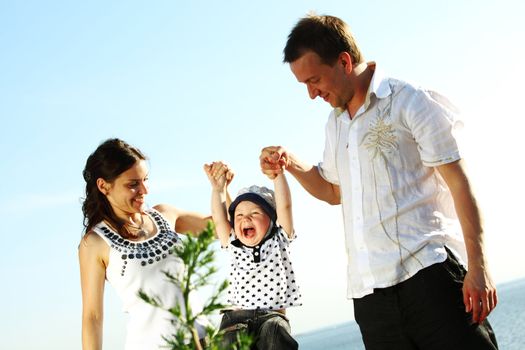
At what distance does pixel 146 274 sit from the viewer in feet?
11.6

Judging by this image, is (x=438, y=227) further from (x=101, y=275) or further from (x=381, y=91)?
(x=101, y=275)

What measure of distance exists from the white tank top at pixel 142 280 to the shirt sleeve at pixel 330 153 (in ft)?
2.83

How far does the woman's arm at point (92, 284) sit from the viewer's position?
3.51 metres

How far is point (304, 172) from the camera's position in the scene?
3.39 metres

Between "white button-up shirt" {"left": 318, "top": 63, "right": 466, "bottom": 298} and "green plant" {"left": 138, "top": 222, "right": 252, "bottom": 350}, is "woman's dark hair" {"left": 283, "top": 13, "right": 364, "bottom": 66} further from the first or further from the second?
"green plant" {"left": 138, "top": 222, "right": 252, "bottom": 350}

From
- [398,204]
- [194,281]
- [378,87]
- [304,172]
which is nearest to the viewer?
[194,281]

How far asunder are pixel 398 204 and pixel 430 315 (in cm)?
45

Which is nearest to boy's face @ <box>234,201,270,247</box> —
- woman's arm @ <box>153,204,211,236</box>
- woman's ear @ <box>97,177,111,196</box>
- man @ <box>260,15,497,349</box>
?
woman's arm @ <box>153,204,211,236</box>

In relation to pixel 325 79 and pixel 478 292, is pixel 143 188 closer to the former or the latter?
pixel 325 79

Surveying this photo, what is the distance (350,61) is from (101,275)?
5.43ft

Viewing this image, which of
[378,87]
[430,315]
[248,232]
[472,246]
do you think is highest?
[378,87]

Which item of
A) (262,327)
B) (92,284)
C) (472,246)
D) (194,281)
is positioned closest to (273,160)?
(262,327)

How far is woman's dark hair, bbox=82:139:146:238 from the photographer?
369 centimetres

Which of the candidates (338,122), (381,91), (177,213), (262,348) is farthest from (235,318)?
(381,91)
